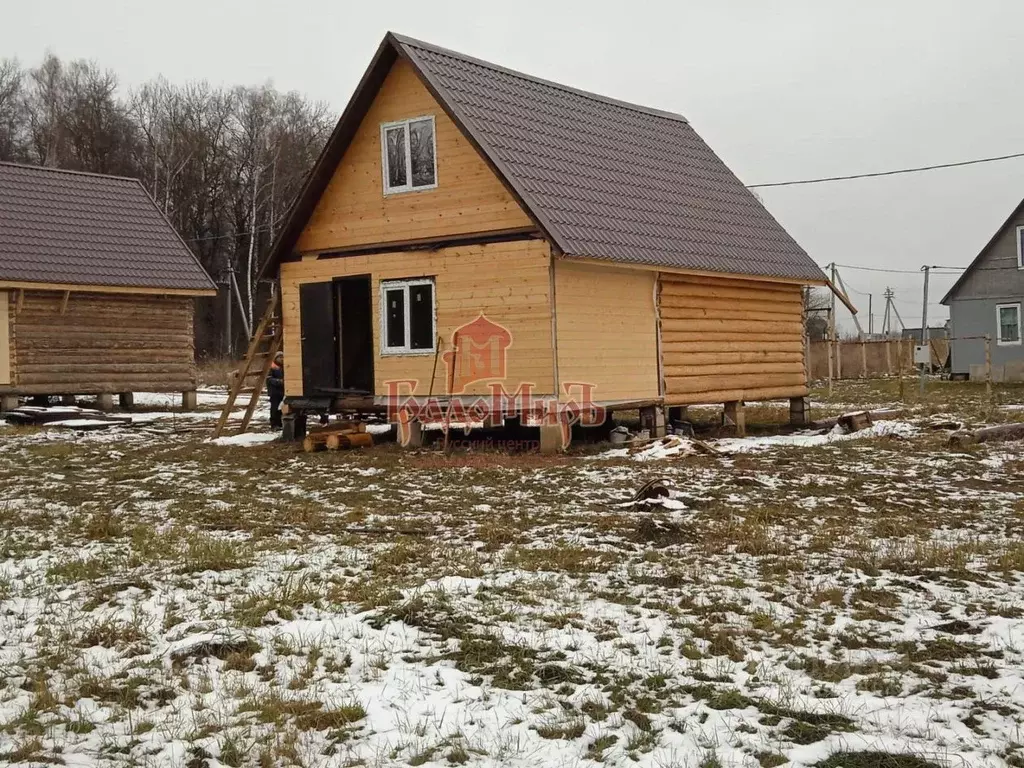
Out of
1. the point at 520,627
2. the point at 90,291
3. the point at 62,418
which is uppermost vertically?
the point at 90,291

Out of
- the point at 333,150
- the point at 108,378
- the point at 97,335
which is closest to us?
the point at 333,150

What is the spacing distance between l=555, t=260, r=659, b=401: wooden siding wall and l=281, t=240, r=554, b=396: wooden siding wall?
24 cm

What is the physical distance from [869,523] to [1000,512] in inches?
52.0

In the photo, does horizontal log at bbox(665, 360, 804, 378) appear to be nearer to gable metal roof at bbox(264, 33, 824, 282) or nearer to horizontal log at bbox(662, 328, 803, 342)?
horizontal log at bbox(662, 328, 803, 342)

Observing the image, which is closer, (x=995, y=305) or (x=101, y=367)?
(x=101, y=367)

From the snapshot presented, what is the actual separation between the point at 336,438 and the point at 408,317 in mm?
2072

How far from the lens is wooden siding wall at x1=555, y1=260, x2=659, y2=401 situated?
1497 cm

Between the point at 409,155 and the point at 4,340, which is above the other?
the point at 409,155

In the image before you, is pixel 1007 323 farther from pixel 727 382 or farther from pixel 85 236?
pixel 85 236

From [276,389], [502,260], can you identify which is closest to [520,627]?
[502,260]

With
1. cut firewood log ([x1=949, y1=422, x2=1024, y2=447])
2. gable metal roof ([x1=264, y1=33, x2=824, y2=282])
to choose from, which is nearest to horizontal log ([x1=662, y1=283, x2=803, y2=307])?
gable metal roof ([x1=264, y1=33, x2=824, y2=282])

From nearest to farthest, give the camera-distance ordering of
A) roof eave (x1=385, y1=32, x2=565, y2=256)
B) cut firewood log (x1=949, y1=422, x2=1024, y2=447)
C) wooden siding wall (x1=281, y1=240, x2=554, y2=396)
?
roof eave (x1=385, y1=32, x2=565, y2=256) → cut firewood log (x1=949, y1=422, x2=1024, y2=447) → wooden siding wall (x1=281, y1=240, x2=554, y2=396)

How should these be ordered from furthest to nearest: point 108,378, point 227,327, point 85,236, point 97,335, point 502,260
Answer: point 227,327, point 85,236, point 108,378, point 97,335, point 502,260

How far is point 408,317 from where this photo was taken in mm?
16141
